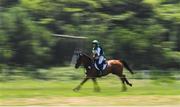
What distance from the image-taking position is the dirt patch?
17625mm

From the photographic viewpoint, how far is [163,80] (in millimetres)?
27359

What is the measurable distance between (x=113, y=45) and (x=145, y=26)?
252 cm

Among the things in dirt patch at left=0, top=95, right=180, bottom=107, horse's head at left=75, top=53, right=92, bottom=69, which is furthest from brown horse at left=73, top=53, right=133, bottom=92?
dirt patch at left=0, top=95, right=180, bottom=107

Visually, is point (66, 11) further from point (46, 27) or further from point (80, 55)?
→ point (80, 55)

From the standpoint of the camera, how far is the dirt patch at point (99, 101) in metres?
17.6

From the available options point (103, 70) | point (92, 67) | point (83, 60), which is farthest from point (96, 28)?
point (83, 60)

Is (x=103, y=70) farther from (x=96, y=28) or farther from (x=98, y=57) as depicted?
(x=96, y=28)

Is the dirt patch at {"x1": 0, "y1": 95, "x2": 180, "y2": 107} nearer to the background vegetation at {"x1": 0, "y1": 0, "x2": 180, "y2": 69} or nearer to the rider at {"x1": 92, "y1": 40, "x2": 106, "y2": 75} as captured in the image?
the rider at {"x1": 92, "y1": 40, "x2": 106, "y2": 75}

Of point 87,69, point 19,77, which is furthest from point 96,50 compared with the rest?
point 19,77

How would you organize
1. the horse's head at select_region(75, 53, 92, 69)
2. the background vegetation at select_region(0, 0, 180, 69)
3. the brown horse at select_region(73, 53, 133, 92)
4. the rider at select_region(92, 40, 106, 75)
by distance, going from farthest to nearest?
the background vegetation at select_region(0, 0, 180, 69) < the rider at select_region(92, 40, 106, 75) < the brown horse at select_region(73, 53, 133, 92) < the horse's head at select_region(75, 53, 92, 69)

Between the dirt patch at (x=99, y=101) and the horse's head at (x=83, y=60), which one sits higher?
the horse's head at (x=83, y=60)

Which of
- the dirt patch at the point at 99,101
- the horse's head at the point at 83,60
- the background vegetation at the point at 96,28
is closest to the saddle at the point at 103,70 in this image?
the horse's head at the point at 83,60

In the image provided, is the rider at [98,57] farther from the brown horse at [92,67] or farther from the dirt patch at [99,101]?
the dirt patch at [99,101]

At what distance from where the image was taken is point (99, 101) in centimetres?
1858
